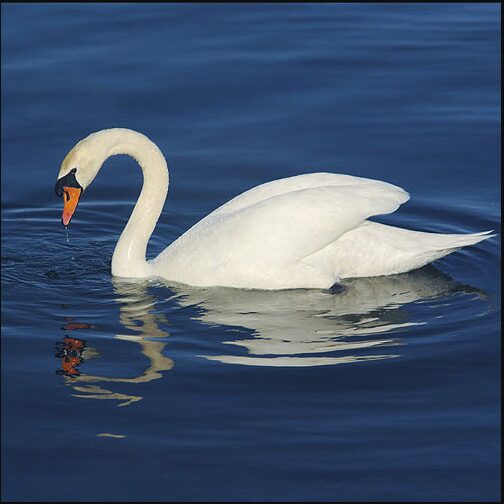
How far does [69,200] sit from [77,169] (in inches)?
11.1

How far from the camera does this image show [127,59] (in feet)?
52.5

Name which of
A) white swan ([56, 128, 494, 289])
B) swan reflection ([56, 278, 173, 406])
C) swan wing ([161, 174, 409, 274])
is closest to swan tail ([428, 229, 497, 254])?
white swan ([56, 128, 494, 289])

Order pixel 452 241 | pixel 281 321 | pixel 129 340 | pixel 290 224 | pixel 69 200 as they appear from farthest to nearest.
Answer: pixel 69 200
pixel 452 241
pixel 290 224
pixel 281 321
pixel 129 340

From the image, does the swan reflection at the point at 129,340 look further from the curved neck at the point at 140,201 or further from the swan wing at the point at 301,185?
the swan wing at the point at 301,185

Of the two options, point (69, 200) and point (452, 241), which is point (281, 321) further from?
point (69, 200)

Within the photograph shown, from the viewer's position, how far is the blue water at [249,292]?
7535 millimetres

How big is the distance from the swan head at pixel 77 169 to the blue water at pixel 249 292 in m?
0.66

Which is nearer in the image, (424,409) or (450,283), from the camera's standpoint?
(424,409)

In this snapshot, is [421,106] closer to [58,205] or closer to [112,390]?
[58,205]

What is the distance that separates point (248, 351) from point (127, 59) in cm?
790

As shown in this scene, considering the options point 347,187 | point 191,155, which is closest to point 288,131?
point 191,155

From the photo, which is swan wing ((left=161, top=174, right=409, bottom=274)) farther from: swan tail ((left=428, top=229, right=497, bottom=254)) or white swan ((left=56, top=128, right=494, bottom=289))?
swan tail ((left=428, top=229, right=497, bottom=254))

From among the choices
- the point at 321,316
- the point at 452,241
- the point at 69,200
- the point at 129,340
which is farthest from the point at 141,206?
the point at 452,241

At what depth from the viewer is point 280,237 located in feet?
32.5
